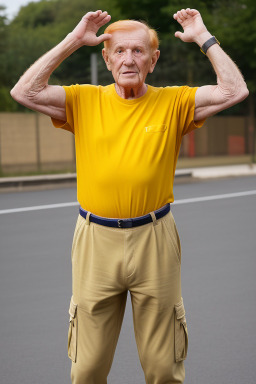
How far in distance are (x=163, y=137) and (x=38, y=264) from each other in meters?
5.00

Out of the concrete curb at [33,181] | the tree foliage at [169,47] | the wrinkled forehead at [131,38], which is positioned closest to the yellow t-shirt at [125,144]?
the wrinkled forehead at [131,38]

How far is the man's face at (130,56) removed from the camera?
3.08 metres

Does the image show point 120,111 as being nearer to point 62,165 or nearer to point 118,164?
point 118,164

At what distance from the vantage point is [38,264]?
25.6 ft

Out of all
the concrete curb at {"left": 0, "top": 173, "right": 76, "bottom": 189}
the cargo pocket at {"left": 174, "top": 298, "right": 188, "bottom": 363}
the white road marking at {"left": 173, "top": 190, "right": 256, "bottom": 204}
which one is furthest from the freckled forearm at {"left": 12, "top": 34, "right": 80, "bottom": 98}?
the concrete curb at {"left": 0, "top": 173, "right": 76, "bottom": 189}

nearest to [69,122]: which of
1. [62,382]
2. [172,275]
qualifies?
[172,275]

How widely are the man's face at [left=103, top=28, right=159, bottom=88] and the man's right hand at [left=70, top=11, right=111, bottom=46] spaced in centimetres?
7

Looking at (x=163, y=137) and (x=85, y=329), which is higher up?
(x=163, y=137)


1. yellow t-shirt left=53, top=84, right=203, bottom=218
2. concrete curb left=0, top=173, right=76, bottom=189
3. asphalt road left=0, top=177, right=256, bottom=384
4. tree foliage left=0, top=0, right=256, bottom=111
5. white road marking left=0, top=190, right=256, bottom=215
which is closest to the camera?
yellow t-shirt left=53, top=84, right=203, bottom=218

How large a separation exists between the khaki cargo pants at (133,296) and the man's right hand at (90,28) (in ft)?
2.75

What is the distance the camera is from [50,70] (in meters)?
3.10

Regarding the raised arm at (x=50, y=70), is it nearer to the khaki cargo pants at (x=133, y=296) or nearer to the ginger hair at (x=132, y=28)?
the ginger hair at (x=132, y=28)

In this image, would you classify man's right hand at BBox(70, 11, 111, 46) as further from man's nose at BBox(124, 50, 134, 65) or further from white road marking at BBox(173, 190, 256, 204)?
white road marking at BBox(173, 190, 256, 204)

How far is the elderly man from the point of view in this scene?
3070 millimetres
